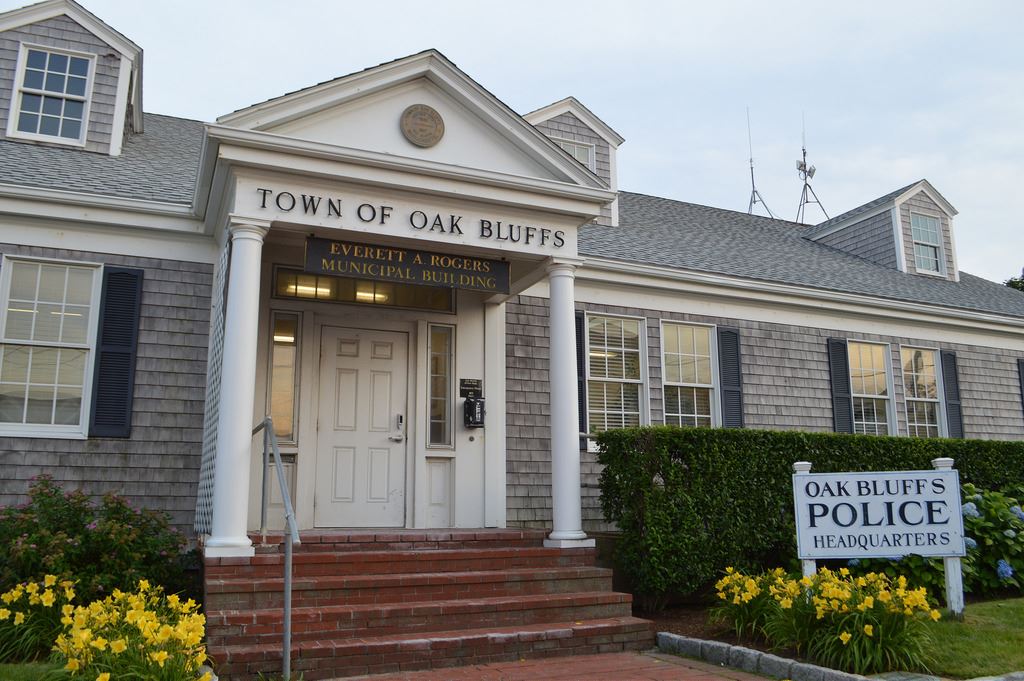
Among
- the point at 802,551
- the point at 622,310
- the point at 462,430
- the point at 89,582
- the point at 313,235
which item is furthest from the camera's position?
the point at 622,310

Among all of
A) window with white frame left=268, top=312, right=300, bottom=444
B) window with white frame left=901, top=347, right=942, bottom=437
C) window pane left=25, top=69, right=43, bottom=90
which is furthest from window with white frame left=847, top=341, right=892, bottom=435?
window pane left=25, top=69, right=43, bottom=90

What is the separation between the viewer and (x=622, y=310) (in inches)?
394

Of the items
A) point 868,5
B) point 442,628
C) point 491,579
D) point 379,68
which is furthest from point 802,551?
point 868,5

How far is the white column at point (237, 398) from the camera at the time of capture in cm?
610

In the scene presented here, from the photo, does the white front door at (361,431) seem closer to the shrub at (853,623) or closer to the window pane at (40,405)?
the window pane at (40,405)

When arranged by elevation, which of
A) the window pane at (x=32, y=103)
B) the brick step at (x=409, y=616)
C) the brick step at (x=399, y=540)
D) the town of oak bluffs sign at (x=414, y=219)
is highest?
the window pane at (x=32, y=103)

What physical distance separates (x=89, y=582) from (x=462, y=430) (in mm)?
3815

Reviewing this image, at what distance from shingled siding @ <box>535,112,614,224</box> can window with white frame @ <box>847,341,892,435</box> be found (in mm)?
4039

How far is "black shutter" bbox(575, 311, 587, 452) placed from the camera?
9.38m

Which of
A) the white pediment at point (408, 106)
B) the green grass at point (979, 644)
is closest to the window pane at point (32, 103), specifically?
the white pediment at point (408, 106)

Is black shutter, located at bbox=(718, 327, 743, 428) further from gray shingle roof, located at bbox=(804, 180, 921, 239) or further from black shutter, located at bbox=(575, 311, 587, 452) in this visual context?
gray shingle roof, located at bbox=(804, 180, 921, 239)

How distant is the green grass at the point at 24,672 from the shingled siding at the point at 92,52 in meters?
6.32

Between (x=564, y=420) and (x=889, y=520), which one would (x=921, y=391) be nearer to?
(x=889, y=520)

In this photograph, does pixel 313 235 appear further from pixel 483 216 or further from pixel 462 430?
pixel 462 430
